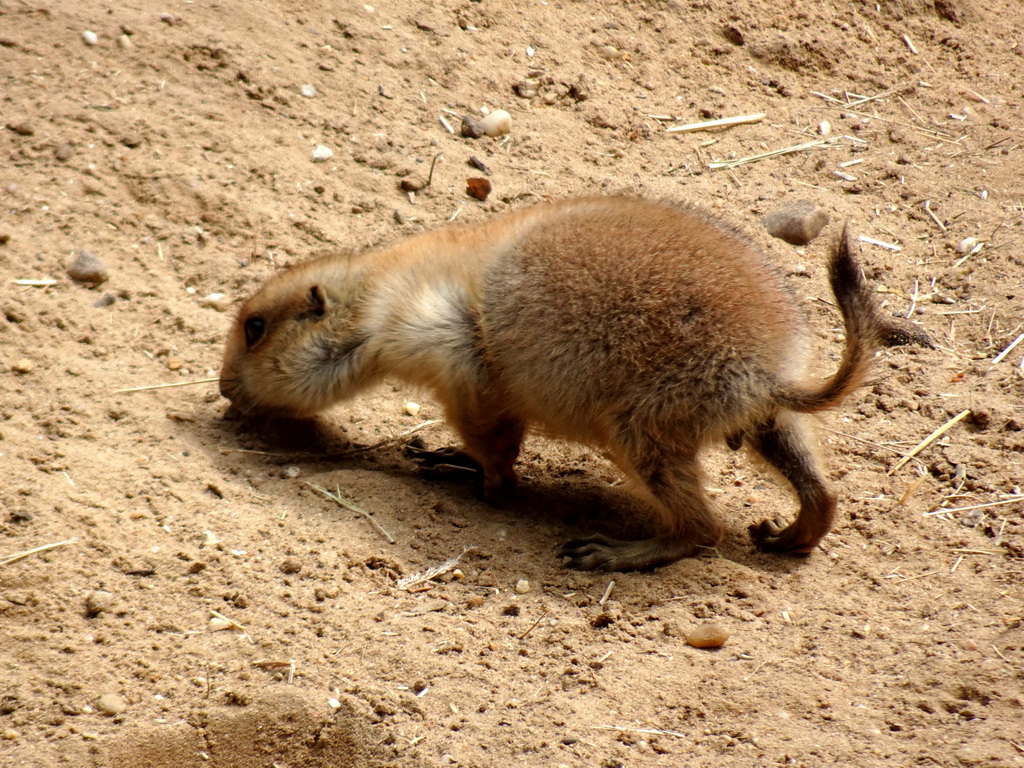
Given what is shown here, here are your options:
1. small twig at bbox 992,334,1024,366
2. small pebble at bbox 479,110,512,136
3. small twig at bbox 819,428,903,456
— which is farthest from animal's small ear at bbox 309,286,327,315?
small twig at bbox 992,334,1024,366

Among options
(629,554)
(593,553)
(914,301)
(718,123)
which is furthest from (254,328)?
(718,123)

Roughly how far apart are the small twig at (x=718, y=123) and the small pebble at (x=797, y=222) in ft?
3.68

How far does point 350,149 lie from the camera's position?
632 cm

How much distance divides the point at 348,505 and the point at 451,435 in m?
1.11

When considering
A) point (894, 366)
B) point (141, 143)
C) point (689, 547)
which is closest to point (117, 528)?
point (689, 547)

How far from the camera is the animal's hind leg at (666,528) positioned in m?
4.00

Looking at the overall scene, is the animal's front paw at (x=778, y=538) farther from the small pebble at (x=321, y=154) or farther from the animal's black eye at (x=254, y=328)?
the small pebble at (x=321, y=154)

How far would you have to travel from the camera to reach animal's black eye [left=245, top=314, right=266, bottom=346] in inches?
195

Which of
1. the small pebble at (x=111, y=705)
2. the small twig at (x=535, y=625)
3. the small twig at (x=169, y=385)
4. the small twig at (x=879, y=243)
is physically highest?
the small twig at (x=879, y=243)

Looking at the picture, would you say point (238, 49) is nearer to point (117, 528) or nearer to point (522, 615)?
point (117, 528)

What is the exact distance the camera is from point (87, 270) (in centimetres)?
527

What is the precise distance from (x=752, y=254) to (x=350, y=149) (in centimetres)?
303

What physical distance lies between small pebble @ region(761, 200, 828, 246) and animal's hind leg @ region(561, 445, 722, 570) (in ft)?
8.19

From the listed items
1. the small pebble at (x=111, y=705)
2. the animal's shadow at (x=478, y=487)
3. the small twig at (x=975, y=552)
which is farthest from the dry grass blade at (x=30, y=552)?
the small twig at (x=975, y=552)
